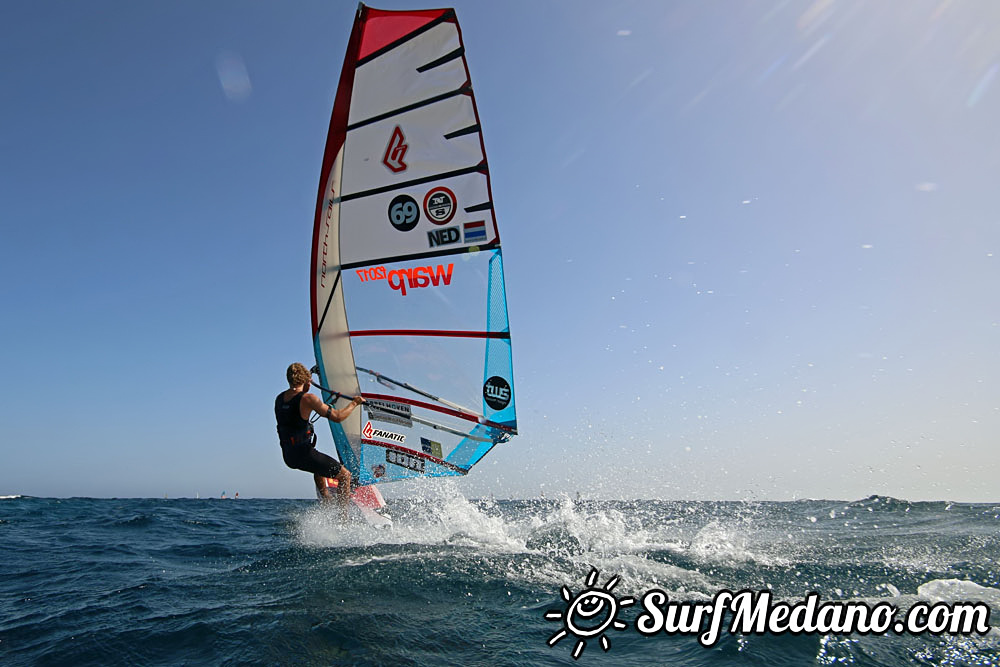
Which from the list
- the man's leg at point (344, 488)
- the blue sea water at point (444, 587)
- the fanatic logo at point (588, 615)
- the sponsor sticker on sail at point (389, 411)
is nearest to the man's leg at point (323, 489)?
the man's leg at point (344, 488)

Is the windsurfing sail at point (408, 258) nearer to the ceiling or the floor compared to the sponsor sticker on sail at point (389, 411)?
nearer to the ceiling

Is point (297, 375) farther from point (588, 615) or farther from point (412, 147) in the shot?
point (588, 615)

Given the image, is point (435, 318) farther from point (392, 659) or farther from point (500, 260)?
point (392, 659)

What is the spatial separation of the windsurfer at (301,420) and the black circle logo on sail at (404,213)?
1962 millimetres

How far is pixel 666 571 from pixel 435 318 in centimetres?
346

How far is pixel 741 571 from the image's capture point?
4395 mm

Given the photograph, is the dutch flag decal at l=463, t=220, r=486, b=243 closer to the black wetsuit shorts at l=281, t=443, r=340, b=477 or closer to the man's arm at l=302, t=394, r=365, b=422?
the man's arm at l=302, t=394, r=365, b=422

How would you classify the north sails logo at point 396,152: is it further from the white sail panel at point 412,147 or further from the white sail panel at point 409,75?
the white sail panel at point 409,75

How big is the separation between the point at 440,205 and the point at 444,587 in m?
3.92

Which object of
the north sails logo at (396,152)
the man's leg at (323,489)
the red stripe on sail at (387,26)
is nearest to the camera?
the red stripe on sail at (387,26)

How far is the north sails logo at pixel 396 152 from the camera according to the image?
240 inches

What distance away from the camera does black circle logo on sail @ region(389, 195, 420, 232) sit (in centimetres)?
607

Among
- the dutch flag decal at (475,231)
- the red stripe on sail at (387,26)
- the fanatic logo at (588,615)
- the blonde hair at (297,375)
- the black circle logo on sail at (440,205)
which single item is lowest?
the fanatic logo at (588,615)

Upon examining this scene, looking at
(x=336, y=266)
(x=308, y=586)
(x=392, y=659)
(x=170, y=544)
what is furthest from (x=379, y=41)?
(x=170, y=544)
